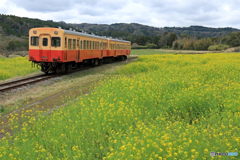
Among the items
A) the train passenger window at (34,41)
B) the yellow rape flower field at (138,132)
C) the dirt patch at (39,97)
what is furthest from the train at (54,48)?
the yellow rape flower field at (138,132)

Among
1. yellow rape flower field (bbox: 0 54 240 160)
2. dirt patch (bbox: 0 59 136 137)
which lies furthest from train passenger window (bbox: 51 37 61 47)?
yellow rape flower field (bbox: 0 54 240 160)

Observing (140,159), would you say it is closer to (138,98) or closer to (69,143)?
(69,143)

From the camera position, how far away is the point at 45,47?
1291 cm

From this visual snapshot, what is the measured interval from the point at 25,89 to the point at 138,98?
6.40 metres

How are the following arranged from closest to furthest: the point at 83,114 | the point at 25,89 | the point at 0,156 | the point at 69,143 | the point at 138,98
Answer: the point at 0,156
the point at 69,143
the point at 83,114
the point at 138,98
the point at 25,89

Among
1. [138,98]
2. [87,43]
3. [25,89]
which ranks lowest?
[25,89]

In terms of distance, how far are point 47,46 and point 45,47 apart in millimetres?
173

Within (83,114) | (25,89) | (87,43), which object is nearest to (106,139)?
(83,114)

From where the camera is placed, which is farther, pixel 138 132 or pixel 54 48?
pixel 54 48

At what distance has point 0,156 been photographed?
3.37 m

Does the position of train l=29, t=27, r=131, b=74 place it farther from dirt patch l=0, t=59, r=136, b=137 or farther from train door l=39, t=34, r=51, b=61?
dirt patch l=0, t=59, r=136, b=137

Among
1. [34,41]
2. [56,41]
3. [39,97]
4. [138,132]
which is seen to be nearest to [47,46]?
[56,41]

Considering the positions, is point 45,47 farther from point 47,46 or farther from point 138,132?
point 138,132

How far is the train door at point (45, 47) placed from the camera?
1282 centimetres
